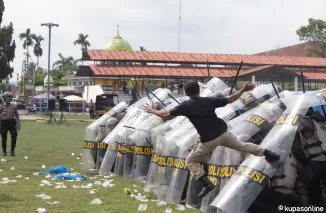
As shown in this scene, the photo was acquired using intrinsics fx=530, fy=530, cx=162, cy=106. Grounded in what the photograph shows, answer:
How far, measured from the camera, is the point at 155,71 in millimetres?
44594

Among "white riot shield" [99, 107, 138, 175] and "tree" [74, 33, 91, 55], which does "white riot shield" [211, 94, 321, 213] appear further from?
"tree" [74, 33, 91, 55]

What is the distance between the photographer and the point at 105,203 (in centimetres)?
833

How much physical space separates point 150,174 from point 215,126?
268 centimetres

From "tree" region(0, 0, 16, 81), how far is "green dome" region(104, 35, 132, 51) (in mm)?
15919

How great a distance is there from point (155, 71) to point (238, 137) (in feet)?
123

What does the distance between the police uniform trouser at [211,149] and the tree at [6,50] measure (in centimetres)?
4996

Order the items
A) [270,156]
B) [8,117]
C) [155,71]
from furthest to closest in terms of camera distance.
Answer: [155,71]
[8,117]
[270,156]

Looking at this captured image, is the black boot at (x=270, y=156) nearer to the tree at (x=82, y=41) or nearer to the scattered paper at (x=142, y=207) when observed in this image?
the scattered paper at (x=142, y=207)

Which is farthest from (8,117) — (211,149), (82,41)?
(82,41)

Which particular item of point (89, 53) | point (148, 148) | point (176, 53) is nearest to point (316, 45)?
point (176, 53)

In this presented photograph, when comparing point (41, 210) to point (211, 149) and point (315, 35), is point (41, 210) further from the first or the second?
point (315, 35)

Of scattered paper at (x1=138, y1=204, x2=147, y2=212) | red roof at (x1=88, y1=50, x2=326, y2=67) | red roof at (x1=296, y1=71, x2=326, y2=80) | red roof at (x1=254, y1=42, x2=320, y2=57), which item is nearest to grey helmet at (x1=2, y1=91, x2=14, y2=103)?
scattered paper at (x1=138, y1=204, x2=147, y2=212)

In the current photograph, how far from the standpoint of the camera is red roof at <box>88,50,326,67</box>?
45750mm

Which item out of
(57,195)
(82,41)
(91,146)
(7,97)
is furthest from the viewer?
(82,41)
